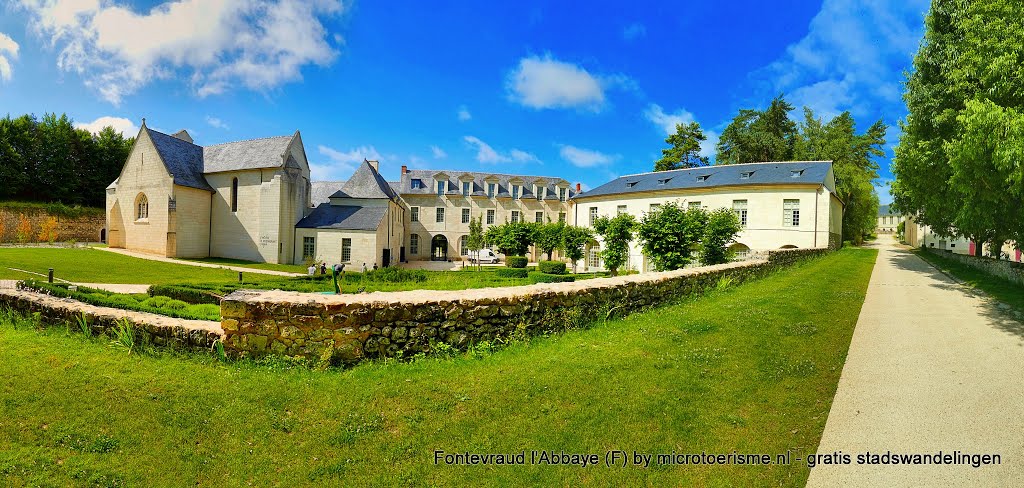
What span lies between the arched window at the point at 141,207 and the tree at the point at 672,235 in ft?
123

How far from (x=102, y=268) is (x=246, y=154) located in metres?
15.4

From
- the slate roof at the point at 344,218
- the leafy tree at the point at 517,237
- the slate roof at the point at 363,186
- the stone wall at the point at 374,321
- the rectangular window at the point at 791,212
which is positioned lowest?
the stone wall at the point at 374,321

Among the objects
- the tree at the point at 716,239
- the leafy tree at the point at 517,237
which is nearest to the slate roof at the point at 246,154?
the leafy tree at the point at 517,237

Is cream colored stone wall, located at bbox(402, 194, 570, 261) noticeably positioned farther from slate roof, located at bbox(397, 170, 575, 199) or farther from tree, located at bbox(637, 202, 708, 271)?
tree, located at bbox(637, 202, 708, 271)

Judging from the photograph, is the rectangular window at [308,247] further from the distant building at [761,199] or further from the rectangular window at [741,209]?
the rectangular window at [741,209]

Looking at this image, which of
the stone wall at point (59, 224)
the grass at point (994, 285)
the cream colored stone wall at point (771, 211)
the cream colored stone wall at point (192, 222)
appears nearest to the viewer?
the grass at point (994, 285)

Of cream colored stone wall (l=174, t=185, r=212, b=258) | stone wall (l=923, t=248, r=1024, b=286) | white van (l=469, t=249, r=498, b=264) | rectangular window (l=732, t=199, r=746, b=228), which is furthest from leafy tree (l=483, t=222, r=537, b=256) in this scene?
stone wall (l=923, t=248, r=1024, b=286)

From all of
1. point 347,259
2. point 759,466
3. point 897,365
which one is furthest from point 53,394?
point 347,259

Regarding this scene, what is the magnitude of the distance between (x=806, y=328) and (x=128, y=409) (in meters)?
10.5

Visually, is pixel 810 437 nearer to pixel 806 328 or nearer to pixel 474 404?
pixel 474 404

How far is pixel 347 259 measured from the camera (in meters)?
32.7

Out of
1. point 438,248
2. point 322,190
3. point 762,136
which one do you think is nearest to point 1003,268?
point 762,136

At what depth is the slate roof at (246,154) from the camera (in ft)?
110

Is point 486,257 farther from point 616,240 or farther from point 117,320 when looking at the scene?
point 117,320
